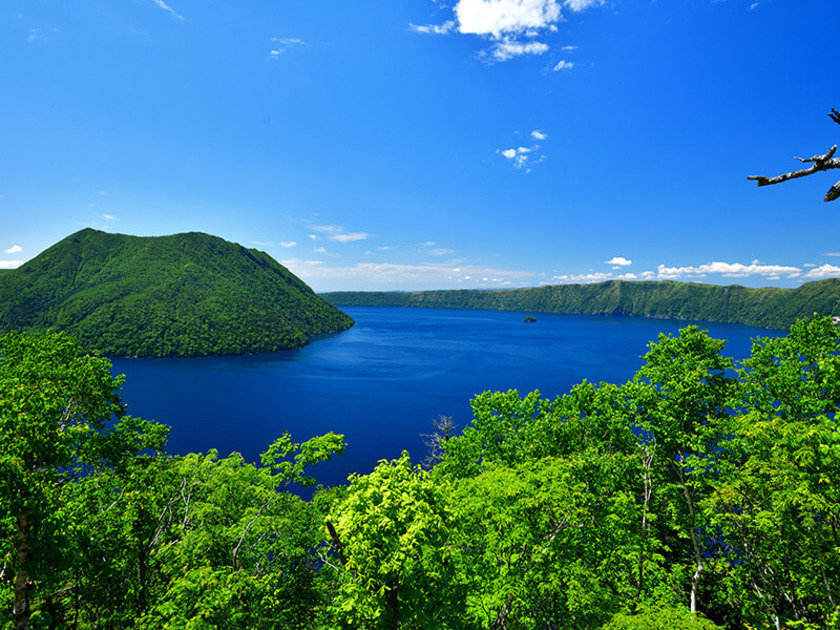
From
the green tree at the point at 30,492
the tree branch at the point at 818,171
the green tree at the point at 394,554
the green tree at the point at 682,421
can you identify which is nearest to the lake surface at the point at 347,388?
the green tree at the point at 682,421

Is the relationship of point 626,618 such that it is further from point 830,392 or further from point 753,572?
point 830,392

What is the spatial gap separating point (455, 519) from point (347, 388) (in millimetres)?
88526


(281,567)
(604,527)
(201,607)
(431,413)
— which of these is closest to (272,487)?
(281,567)

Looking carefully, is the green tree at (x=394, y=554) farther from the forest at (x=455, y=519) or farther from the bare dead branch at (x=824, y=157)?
the bare dead branch at (x=824, y=157)

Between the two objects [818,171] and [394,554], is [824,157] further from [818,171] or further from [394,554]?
[394,554]

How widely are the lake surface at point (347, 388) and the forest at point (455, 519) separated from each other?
35.7 m

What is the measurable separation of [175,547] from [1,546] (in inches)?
218

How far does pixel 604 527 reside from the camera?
1398 centimetres

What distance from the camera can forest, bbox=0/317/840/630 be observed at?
8648mm

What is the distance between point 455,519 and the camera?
433 inches

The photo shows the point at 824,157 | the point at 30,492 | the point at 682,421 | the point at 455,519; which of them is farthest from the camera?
the point at 682,421

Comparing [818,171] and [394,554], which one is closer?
[818,171]

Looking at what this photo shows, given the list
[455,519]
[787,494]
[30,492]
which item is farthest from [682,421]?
[30,492]

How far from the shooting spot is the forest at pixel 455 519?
8648 millimetres
